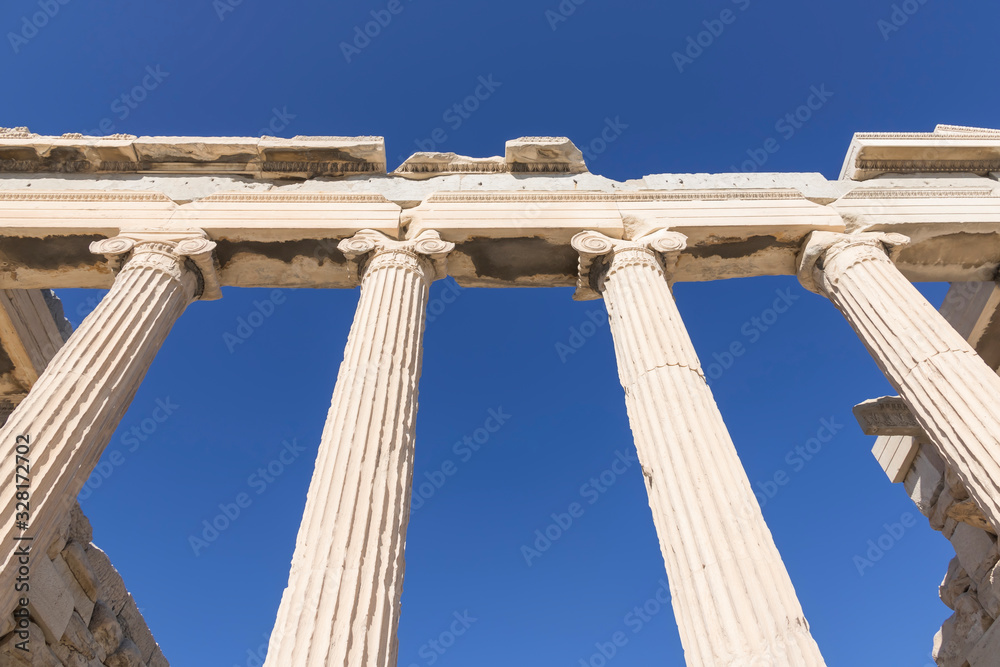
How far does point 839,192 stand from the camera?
16156 millimetres

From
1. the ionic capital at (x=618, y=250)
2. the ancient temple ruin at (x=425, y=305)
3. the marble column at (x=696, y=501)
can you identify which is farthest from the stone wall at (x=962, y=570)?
the marble column at (x=696, y=501)

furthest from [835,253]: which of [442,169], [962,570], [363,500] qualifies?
[363,500]

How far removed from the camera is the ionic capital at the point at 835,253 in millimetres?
13844

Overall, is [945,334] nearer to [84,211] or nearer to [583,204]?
[583,204]

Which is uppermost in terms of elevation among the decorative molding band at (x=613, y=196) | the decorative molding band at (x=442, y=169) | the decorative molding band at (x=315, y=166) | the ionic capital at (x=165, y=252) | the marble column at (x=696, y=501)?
the decorative molding band at (x=442, y=169)

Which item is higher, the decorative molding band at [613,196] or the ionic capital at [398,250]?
the decorative molding band at [613,196]

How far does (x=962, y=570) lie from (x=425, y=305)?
589 inches

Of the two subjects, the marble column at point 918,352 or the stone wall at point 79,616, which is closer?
the marble column at point 918,352

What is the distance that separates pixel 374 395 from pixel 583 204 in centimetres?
708

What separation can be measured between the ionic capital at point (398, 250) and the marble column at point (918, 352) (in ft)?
25.0

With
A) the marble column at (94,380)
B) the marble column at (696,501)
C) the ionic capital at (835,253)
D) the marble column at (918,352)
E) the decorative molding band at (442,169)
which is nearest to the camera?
the marble column at (696,501)

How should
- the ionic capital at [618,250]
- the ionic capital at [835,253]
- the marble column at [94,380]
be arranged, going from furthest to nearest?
the ionic capital at [618,250]
the ionic capital at [835,253]
the marble column at [94,380]

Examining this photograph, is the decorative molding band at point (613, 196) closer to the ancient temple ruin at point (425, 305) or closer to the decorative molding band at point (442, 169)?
the ancient temple ruin at point (425, 305)

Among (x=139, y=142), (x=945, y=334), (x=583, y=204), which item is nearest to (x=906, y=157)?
(x=945, y=334)
